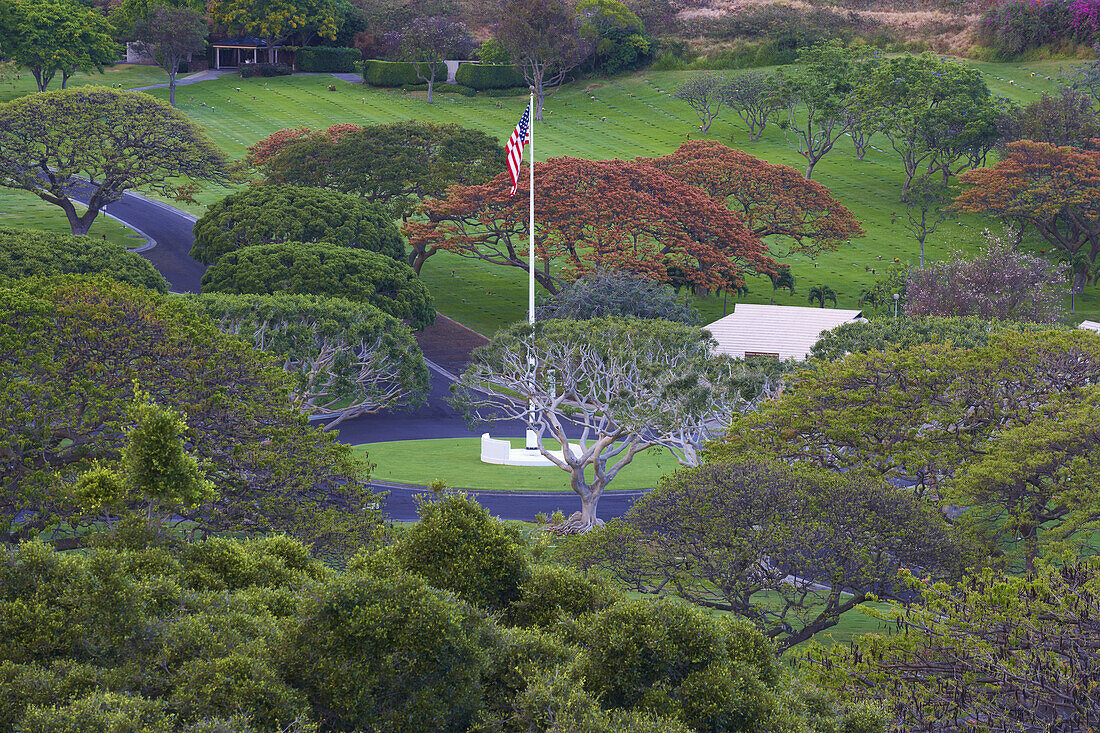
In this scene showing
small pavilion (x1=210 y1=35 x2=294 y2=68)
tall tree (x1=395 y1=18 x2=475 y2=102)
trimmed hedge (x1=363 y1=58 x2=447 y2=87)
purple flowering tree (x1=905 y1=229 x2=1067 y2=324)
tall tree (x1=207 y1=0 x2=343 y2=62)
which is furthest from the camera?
small pavilion (x1=210 y1=35 x2=294 y2=68)

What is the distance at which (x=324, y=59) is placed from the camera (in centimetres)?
12044

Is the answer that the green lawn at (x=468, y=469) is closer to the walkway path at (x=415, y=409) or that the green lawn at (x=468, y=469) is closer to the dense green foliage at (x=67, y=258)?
the walkway path at (x=415, y=409)

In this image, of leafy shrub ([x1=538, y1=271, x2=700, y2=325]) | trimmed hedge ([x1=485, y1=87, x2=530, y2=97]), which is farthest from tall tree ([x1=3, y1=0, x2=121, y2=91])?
leafy shrub ([x1=538, y1=271, x2=700, y2=325])

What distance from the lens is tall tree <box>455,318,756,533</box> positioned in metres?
34.2

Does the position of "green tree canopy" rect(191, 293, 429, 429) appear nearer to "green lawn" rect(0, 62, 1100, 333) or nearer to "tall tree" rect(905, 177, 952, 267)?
Result: "green lawn" rect(0, 62, 1100, 333)

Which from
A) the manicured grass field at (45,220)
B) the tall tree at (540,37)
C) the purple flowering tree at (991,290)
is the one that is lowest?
the manicured grass field at (45,220)

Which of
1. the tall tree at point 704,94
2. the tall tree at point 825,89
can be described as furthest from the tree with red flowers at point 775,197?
the tall tree at point 704,94

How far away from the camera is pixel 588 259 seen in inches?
2448

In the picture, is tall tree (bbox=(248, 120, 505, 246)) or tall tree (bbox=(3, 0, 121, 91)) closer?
tall tree (bbox=(248, 120, 505, 246))

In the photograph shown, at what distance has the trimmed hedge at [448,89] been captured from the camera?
374ft

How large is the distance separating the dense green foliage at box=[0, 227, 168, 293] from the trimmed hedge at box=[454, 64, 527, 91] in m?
66.4

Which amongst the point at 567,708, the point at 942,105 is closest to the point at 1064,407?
the point at 567,708

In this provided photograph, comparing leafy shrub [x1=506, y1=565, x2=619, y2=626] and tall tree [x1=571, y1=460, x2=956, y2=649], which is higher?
leafy shrub [x1=506, y1=565, x2=619, y2=626]

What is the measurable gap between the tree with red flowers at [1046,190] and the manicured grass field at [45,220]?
58108mm
